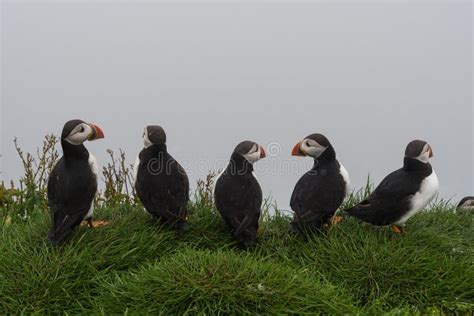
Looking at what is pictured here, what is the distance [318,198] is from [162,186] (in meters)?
1.65

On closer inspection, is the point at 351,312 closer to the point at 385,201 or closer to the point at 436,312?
the point at 436,312

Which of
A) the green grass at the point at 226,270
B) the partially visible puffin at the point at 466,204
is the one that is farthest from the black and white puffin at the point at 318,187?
the partially visible puffin at the point at 466,204

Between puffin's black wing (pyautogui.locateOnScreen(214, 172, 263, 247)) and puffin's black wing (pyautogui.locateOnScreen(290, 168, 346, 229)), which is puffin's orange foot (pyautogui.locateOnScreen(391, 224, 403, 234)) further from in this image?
puffin's black wing (pyautogui.locateOnScreen(214, 172, 263, 247))

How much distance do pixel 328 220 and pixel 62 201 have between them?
283 centimetres

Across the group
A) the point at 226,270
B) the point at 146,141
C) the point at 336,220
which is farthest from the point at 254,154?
the point at 226,270

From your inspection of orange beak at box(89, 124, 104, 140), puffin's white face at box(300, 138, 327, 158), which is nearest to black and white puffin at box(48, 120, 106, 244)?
orange beak at box(89, 124, 104, 140)

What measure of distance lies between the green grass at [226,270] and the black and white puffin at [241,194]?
27 cm

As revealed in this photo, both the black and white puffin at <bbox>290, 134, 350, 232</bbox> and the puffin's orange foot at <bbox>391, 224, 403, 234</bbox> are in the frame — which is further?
the puffin's orange foot at <bbox>391, 224, 403, 234</bbox>

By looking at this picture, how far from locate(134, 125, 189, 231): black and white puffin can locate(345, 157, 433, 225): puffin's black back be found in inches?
75.4

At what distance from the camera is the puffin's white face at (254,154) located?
5.62 metres

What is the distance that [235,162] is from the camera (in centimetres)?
566

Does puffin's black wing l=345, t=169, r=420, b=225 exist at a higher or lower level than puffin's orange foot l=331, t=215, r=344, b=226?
higher

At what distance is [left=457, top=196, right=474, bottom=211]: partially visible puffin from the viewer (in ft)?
24.7

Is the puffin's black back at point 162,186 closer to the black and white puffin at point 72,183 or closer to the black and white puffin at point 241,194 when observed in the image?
the black and white puffin at point 241,194
